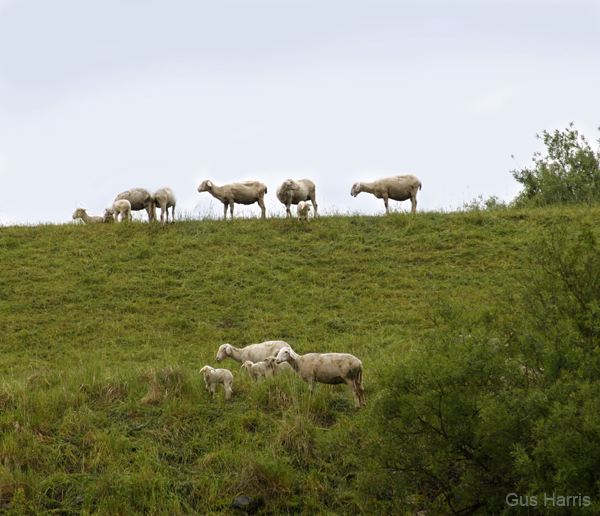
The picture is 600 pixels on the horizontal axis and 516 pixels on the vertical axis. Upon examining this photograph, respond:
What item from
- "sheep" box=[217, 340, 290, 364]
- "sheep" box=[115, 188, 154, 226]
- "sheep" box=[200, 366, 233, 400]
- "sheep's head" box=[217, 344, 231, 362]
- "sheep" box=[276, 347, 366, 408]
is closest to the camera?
"sheep" box=[276, 347, 366, 408]

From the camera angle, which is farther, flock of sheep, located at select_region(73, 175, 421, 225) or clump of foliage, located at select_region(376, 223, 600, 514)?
flock of sheep, located at select_region(73, 175, 421, 225)

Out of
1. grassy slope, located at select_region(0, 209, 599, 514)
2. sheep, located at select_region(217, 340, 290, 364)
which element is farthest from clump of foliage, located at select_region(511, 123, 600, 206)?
sheep, located at select_region(217, 340, 290, 364)

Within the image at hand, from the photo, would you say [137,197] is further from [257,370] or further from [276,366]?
[276,366]

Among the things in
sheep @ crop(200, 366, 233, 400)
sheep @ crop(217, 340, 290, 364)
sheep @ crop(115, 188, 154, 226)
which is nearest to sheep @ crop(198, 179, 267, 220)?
sheep @ crop(115, 188, 154, 226)

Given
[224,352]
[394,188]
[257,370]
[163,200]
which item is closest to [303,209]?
[394,188]

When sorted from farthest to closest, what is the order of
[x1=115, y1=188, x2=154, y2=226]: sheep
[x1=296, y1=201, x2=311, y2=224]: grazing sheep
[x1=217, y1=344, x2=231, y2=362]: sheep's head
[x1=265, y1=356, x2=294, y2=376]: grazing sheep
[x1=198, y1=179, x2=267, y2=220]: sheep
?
[x1=115, y1=188, x2=154, y2=226]: sheep, [x1=198, y1=179, x2=267, y2=220]: sheep, [x1=296, y1=201, x2=311, y2=224]: grazing sheep, [x1=217, y1=344, x2=231, y2=362]: sheep's head, [x1=265, y1=356, x2=294, y2=376]: grazing sheep

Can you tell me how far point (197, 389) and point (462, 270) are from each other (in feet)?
40.8

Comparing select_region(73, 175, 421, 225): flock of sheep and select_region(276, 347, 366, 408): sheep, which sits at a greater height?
select_region(73, 175, 421, 225): flock of sheep

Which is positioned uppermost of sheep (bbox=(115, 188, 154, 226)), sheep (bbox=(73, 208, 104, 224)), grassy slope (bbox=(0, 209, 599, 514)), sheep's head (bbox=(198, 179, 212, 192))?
sheep's head (bbox=(198, 179, 212, 192))

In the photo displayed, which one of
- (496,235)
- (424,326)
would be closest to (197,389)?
(424,326)

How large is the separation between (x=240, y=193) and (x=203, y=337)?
401 inches

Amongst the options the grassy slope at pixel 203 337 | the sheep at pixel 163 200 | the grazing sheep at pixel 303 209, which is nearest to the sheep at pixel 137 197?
Answer: the sheep at pixel 163 200

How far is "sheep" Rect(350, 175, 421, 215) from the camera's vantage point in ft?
81.7

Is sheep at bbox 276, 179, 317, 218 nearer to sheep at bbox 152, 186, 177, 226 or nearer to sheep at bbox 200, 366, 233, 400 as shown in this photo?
sheep at bbox 152, 186, 177, 226
